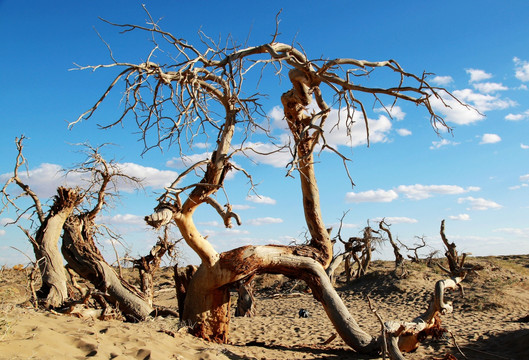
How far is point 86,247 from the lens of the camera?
7934 mm

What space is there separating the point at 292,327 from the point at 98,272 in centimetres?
452

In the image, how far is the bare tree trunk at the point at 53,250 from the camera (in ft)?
24.2

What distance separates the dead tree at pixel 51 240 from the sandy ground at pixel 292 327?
1.49 ft

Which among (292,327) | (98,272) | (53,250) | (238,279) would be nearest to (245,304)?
(292,327)

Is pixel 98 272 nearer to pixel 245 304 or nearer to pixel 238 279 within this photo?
pixel 238 279

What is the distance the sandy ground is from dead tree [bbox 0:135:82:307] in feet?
1.49

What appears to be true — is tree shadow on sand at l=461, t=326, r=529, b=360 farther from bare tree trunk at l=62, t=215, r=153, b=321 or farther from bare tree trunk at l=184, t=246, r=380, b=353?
bare tree trunk at l=62, t=215, r=153, b=321

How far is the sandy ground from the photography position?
4023 millimetres

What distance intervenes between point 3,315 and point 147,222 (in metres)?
2.33

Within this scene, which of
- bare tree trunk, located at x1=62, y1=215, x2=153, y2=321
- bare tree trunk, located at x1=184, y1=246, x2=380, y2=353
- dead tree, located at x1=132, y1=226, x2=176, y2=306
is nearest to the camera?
bare tree trunk, located at x1=184, y1=246, x2=380, y2=353

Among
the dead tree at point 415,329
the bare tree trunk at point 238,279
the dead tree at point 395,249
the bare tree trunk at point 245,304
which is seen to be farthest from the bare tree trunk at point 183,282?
the dead tree at point 395,249

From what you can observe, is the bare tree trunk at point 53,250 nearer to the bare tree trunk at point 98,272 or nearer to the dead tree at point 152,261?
the bare tree trunk at point 98,272

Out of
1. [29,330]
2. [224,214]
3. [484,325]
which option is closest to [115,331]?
[29,330]

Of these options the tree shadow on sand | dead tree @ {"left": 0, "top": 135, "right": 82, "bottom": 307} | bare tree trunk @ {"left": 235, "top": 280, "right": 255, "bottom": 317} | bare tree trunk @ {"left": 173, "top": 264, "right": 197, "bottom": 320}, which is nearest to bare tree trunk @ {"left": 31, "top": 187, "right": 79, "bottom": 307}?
dead tree @ {"left": 0, "top": 135, "right": 82, "bottom": 307}
